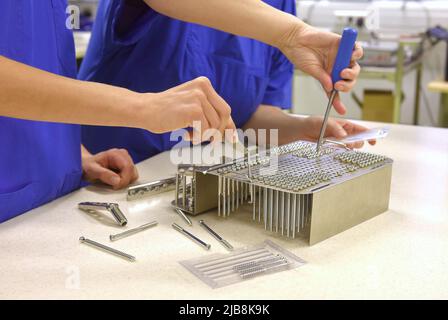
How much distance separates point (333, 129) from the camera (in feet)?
3.97

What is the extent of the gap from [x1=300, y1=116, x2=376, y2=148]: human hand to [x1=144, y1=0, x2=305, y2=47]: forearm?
23cm

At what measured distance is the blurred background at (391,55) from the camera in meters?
3.46

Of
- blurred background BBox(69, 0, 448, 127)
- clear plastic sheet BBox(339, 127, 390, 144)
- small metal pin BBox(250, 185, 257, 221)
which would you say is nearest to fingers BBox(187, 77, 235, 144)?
small metal pin BBox(250, 185, 257, 221)

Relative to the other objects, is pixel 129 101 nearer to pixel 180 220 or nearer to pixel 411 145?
pixel 180 220

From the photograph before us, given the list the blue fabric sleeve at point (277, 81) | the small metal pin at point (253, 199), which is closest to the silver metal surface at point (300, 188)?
the small metal pin at point (253, 199)

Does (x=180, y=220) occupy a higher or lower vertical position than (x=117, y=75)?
lower

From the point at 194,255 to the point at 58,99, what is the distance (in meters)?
0.27

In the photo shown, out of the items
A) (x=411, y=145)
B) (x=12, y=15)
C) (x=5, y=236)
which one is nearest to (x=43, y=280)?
(x=5, y=236)

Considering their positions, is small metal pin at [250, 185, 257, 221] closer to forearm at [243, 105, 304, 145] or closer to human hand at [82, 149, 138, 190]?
human hand at [82, 149, 138, 190]

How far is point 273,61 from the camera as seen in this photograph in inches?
60.4

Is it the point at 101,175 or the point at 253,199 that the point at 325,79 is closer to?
the point at 253,199

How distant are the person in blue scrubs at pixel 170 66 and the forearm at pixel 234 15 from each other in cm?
12

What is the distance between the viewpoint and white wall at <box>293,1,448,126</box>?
394 cm

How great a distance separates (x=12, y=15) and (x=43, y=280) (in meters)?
0.42
